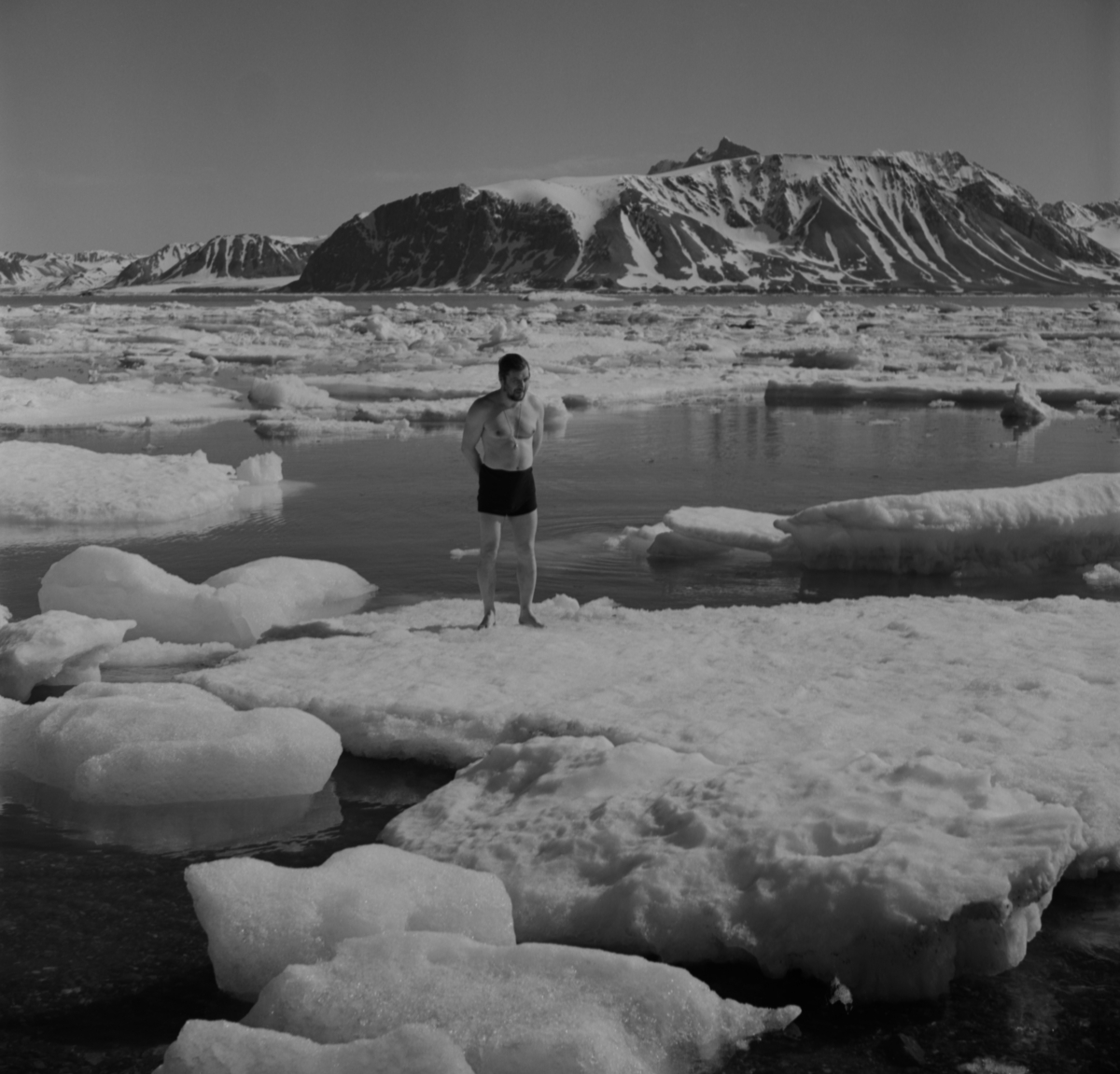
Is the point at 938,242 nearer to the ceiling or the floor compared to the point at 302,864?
nearer to the ceiling

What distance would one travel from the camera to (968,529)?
8.77 meters

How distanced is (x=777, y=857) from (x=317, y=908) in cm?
134

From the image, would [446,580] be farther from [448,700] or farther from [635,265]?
[635,265]

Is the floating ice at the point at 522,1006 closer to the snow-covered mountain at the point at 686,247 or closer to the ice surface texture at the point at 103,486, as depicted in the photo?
the ice surface texture at the point at 103,486

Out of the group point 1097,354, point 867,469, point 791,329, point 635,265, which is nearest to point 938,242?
point 635,265

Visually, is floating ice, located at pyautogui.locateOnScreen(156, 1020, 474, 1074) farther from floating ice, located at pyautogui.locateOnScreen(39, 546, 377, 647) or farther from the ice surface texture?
the ice surface texture

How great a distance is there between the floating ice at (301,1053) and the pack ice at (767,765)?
0.90 m

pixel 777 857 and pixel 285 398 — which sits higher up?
pixel 285 398

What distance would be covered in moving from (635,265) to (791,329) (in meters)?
127

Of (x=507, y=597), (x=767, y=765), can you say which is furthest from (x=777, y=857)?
(x=507, y=597)

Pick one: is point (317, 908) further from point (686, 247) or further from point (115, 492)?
point (686, 247)

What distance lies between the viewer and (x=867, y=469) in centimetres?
1444

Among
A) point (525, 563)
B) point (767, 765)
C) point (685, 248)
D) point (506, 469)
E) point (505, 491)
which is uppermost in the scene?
point (685, 248)

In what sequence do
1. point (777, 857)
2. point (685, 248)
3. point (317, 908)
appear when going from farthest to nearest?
point (685, 248), point (777, 857), point (317, 908)
